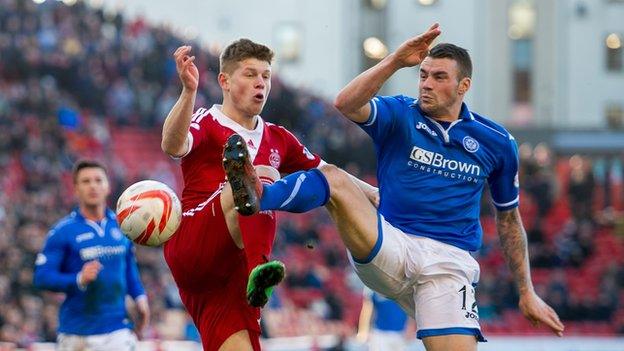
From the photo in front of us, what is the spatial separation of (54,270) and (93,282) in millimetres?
331

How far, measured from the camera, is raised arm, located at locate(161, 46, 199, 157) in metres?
7.88

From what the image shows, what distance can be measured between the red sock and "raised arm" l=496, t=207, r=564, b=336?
189cm

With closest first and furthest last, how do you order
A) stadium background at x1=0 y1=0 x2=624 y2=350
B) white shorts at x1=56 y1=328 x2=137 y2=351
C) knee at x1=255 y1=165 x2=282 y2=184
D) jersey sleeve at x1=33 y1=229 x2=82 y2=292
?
knee at x1=255 y1=165 x2=282 y2=184 → jersey sleeve at x1=33 y1=229 x2=82 y2=292 → white shorts at x1=56 y1=328 x2=137 y2=351 → stadium background at x1=0 y1=0 x2=624 y2=350

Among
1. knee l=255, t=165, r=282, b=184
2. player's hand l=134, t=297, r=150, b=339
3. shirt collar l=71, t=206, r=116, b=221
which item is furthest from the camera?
shirt collar l=71, t=206, r=116, b=221

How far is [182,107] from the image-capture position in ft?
25.9

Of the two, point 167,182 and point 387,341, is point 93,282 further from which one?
point 167,182

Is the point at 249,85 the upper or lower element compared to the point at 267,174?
upper

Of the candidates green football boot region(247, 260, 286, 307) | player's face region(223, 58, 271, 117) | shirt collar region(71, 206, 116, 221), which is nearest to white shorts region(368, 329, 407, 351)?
shirt collar region(71, 206, 116, 221)

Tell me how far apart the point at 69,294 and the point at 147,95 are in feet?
58.3

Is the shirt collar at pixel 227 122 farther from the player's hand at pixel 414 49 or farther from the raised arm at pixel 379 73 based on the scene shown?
the player's hand at pixel 414 49

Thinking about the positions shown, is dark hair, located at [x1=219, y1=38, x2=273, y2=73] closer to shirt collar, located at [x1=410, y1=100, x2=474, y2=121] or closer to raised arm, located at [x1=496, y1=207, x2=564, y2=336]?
shirt collar, located at [x1=410, y1=100, x2=474, y2=121]

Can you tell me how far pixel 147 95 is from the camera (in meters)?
28.4

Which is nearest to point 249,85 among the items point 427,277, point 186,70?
point 186,70

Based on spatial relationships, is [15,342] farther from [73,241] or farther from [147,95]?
[147,95]
